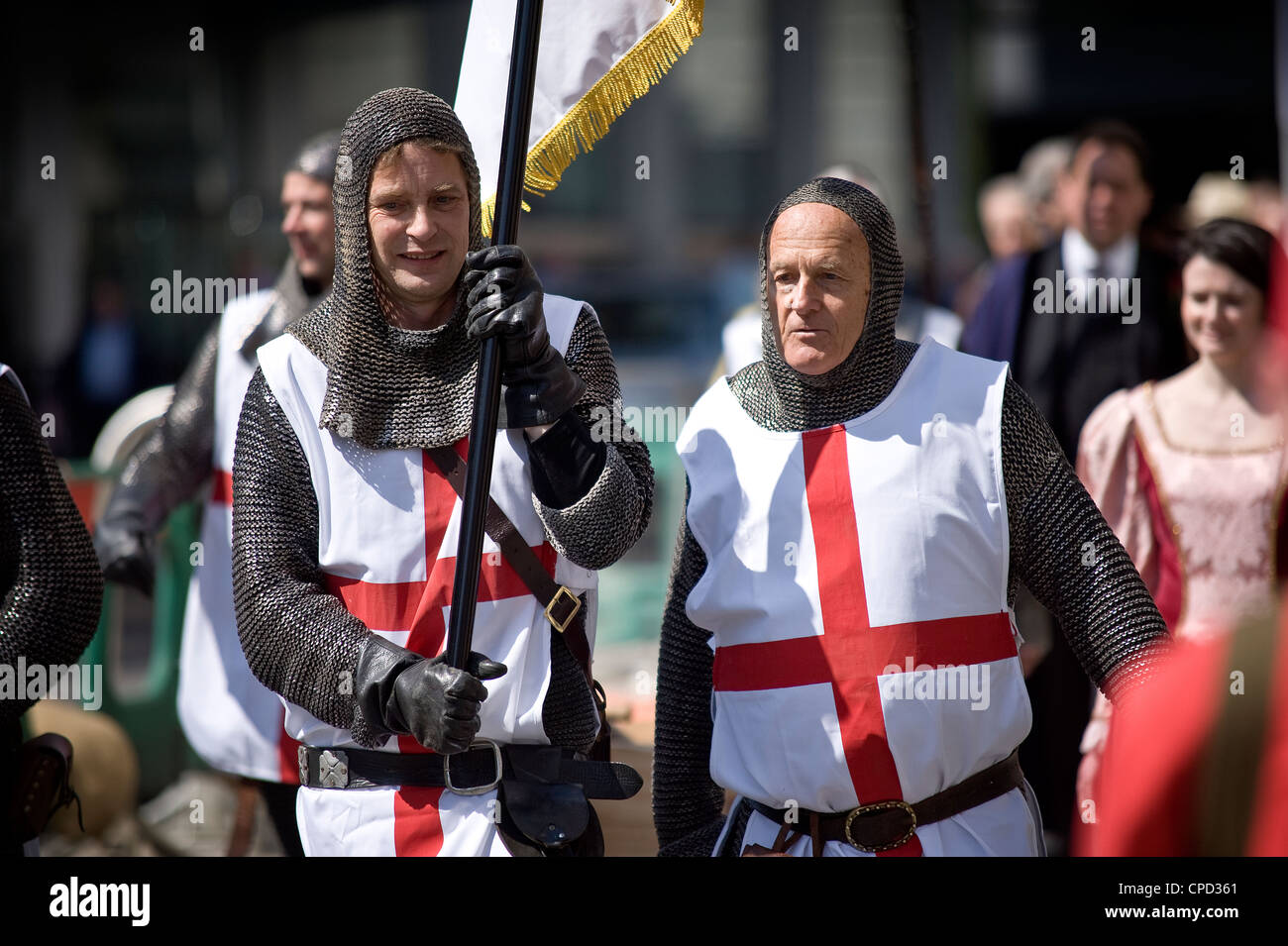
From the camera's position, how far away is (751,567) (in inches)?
114

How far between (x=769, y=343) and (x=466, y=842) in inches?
44.2

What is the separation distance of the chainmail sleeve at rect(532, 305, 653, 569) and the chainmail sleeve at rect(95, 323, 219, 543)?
200cm

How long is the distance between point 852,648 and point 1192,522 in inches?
66.8

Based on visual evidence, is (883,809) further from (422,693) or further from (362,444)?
(362,444)

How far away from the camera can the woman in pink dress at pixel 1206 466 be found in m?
4.05

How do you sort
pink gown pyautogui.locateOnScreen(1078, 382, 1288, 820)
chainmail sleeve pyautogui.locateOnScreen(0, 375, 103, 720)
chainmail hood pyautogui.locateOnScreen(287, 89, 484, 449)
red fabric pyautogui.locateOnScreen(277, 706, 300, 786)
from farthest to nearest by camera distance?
red fabric pyautogui.locateOnScreen(277, 706, 300, 786) → pink gown pyautogui.locateOnScreen(1078, 382, 1288, 820) → chainmail sleeve pyautogui.locateOnScreen(0, 375, 103, 720) → chainmail hood pyautogui.locateOnScreen(287, 89, 484, 449)

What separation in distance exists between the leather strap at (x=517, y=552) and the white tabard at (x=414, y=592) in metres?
0.02

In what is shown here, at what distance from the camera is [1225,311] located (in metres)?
4.24

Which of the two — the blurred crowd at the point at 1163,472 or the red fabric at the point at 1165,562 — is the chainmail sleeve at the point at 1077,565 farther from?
the red fabric at the point at 1165,562

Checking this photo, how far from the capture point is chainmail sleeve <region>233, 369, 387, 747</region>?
2824mm

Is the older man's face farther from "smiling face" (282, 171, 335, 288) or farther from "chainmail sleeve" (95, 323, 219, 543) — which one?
"chainmail sleeve" (95, 323, 219, 543)

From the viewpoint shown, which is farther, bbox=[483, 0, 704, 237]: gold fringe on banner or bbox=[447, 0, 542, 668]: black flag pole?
bbox=[483, 0, 704, 237]: gold fringe on banner

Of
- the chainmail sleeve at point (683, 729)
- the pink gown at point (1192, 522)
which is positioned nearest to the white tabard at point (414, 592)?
the chainmail sleeve at point (683, 729)

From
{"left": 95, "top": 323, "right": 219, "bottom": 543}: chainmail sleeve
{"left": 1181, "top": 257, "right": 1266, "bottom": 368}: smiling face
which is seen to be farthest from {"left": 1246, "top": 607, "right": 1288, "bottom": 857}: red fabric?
{"left": 95, "top": 323, "right": 219, "bottom": 543}: chainmail sleeve
